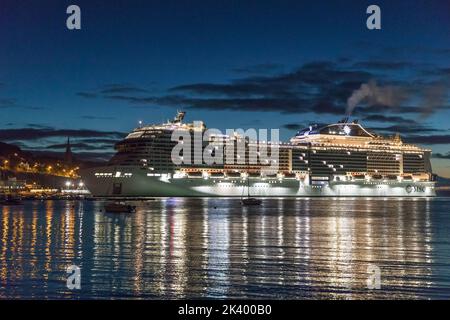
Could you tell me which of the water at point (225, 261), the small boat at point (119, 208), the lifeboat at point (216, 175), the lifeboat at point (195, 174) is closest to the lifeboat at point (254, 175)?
the lifeboat at point (216, 175)

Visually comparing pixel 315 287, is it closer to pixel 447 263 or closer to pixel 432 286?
pixel 432 286

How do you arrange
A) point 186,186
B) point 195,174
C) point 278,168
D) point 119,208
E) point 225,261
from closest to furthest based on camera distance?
point 225,261, point 119,208, point 186,186, point 195,174, point 278,168

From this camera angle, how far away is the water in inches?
728

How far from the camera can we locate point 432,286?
62.3 ft

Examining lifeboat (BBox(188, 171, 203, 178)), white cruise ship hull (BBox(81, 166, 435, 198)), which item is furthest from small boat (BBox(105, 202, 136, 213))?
Answer: lifeboat (BBox(188, 171, 203, 178))

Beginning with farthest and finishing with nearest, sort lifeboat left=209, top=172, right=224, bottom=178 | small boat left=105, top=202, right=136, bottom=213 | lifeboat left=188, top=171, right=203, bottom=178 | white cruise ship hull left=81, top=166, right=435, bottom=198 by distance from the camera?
lifeboat left=209, top=172, right=224, bottom=178
lifeboat left=188, top=171, right=203, bottom=178
white cruise ship hull left=81, top=166, right=435, bottom=198
small boat left=105, top=202, right=136, bottom=213

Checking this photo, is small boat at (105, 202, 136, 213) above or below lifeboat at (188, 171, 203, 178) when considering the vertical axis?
below

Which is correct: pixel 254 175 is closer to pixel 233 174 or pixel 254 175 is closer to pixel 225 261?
pixel 233 174

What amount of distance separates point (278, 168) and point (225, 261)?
74.7 meters

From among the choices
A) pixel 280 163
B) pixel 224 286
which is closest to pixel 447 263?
pixel 224 286

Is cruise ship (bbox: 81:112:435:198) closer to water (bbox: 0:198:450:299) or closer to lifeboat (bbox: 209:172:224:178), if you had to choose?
lifeboat (bbox: 209:172:224:178)

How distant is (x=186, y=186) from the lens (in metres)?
86.2

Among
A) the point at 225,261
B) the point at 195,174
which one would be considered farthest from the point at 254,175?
the point at 225,261

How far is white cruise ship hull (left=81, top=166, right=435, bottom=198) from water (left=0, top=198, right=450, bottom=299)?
4284 centimetres
